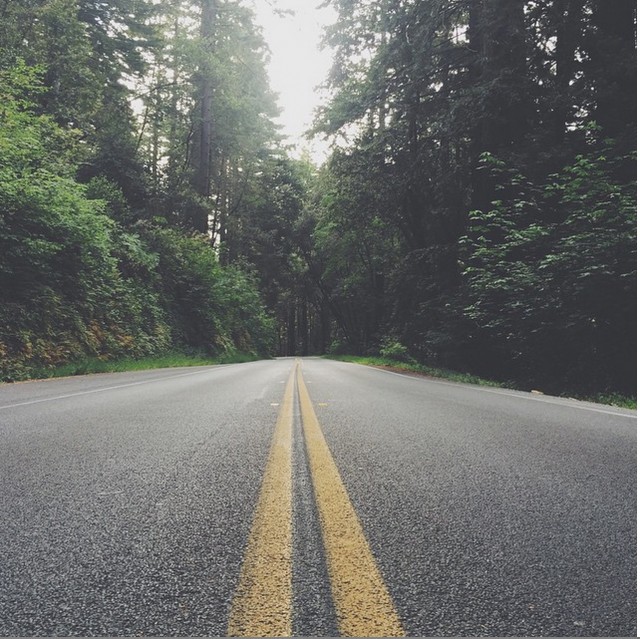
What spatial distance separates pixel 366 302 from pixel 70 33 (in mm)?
23655

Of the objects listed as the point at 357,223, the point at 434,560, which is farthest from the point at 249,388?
the point at 357,223

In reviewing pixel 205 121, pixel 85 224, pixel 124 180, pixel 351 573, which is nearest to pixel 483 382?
pixel 351 573

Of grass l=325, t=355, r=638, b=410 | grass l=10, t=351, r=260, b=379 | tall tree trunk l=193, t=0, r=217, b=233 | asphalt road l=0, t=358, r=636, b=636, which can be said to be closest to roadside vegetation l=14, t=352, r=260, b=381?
grass l=10, t=351, r=260, b=379

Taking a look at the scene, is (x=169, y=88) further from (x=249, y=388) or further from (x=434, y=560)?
(x=434, y=560)

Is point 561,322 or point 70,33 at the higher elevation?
point 70,33

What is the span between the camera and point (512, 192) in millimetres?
14227

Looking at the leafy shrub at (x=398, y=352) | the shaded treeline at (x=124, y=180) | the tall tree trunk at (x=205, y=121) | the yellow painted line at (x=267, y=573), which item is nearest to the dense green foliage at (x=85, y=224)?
the shaded treeline at (x=124, y=180)

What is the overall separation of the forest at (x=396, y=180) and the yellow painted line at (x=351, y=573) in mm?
8594

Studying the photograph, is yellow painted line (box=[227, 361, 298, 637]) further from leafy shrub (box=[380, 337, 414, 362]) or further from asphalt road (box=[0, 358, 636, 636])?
leafy shrub (box=[380, 337, 414, 362])

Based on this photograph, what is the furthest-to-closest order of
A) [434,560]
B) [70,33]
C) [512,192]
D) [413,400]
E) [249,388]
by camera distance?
[70,33], [512,192], [249,388], [413,400], [434,560]

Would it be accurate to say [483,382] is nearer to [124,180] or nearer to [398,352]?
[398,352]

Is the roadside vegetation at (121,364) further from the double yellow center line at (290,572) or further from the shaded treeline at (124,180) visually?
the double yellow center line at (290,572)

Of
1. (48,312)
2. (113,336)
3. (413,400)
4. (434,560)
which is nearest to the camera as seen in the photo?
(434,560)

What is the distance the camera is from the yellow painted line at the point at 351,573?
1290mm
